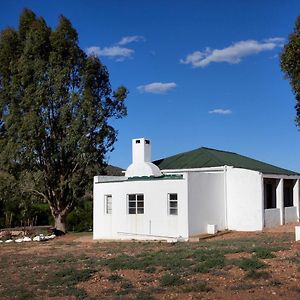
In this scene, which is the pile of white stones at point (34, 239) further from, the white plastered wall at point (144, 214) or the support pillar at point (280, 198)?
the support pillar at point (280, 198)

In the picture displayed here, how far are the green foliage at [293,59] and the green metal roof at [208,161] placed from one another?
11.4 m

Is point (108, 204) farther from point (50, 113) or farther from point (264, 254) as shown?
point (264, 254)

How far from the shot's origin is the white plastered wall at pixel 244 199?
27891 millimetres

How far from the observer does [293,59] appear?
59.0 feet

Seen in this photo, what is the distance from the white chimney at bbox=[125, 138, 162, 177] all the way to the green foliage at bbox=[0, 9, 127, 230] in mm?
3058

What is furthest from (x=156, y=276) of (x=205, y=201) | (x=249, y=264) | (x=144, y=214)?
(x=205, y=201)

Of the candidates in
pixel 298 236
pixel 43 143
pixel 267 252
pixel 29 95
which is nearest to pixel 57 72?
pixel 29 95

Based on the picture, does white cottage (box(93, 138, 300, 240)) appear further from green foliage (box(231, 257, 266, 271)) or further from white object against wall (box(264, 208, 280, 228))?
green foliage (box(231, 257, 266, 271))

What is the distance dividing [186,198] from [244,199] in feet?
15.7

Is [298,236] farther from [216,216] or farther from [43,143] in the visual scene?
[43,143]

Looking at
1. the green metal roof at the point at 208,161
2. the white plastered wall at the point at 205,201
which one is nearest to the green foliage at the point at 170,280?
the white plastered wall at the point at 205,201

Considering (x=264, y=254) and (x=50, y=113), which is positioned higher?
(x=50, y=113)

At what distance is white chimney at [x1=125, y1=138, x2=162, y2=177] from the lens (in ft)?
95.4

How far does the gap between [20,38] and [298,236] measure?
21.9 meters
